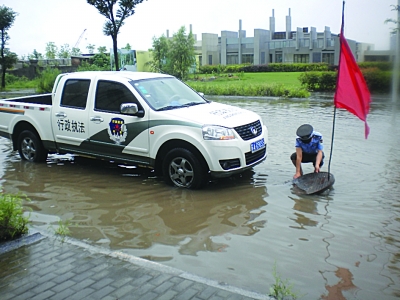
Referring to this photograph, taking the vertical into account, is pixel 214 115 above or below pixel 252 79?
above

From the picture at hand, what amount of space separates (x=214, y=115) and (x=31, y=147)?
4.17 metres

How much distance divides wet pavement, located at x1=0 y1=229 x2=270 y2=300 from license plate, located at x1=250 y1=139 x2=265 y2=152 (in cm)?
332

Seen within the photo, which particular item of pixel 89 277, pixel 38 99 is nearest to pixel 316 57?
pixel 38 99

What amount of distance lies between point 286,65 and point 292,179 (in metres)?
47.5

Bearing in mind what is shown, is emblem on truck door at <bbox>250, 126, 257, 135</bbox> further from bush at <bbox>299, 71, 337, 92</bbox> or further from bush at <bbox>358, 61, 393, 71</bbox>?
bush at <bbox>299, 71, 337, 92</bbox>

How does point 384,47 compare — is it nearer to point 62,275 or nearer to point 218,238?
point 218,238

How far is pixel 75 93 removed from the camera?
28.6 feet

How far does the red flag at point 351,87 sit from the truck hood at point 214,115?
61.3 inches

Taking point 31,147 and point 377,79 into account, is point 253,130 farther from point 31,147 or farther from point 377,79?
point 31,147

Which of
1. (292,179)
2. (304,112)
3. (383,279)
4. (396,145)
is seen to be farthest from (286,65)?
(383,279)

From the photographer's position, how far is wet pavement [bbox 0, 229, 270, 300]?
385cm

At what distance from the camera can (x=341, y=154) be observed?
32.0 feet

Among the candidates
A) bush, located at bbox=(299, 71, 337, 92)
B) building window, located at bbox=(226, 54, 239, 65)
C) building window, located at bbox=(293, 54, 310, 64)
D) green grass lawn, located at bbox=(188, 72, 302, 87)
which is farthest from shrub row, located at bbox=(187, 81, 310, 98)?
building window, located at bbox=(226, 54, 239, 65)

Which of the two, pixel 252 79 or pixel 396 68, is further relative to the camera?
pixel 252 79
